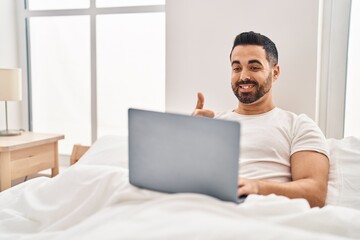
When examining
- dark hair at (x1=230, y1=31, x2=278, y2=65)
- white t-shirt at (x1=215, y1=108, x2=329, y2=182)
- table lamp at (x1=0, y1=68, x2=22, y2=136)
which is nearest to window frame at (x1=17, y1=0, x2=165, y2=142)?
table lamp at (x1=0, y1=68, x2=22, y2=136)

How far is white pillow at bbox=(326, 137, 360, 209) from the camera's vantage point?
Result: 52.5 inches

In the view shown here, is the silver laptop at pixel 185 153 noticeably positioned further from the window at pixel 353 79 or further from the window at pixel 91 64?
the window at pixel 91 64

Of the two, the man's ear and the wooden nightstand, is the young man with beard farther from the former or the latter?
the wooden nightstand

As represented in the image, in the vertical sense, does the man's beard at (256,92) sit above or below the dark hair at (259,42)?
below

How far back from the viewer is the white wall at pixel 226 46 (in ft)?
5.82

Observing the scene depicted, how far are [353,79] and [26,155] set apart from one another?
1.73 meters

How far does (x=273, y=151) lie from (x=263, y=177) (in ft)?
0.42

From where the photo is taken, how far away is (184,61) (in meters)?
1.98

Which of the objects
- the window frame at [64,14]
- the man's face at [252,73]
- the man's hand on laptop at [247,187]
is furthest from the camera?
the window frame at [64,14]

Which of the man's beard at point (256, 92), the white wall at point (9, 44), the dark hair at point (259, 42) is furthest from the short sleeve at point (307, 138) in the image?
the white wall at point (9, 44)

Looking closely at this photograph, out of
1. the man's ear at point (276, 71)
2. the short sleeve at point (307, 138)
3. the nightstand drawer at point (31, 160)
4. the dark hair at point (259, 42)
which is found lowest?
the nightstand drawer at point (31, 160)

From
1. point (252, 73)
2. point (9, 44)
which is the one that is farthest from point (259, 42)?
point (9, 44)

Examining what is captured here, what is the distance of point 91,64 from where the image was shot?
8.27 ft

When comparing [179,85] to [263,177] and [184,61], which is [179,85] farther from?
[263,177]
